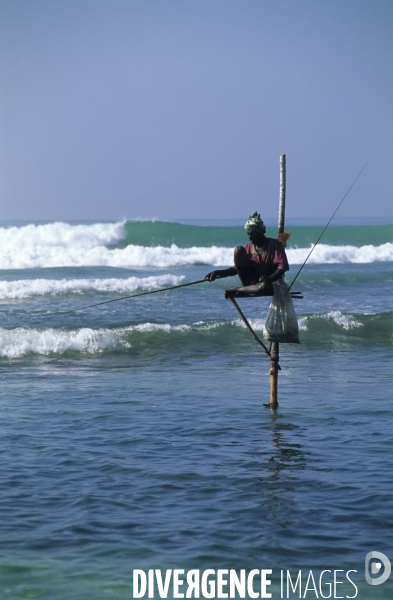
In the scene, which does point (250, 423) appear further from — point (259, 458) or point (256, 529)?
point (256, 529)

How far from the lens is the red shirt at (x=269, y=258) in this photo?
8383mm

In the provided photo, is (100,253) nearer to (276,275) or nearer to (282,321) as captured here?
(282,321)

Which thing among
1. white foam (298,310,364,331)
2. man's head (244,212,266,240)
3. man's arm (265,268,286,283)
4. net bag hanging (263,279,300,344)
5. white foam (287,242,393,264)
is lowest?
white foam (298,310,364,331)

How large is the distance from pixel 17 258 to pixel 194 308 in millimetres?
16464

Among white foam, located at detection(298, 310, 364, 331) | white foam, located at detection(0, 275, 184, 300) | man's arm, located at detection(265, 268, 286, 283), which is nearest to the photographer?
man's arm, located at detection(265, 268, 286, 283)

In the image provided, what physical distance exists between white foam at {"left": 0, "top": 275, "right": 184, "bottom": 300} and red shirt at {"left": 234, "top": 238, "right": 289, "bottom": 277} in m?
14.5

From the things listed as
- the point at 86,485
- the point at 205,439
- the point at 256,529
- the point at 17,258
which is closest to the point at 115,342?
the point at 205,439

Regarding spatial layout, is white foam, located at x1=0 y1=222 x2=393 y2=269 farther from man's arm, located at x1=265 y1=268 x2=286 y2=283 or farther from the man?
man's arm, located at x1=265 y1=268 x2=286 y2=283

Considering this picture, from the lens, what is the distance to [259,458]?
25.2 feet

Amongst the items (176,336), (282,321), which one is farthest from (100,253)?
(282,321)

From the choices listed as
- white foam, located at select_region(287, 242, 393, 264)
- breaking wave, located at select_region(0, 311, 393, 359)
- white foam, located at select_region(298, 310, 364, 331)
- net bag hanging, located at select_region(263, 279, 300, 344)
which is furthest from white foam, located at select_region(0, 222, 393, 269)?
net bag hanging, located at select_region(263, 279, 300, 344)

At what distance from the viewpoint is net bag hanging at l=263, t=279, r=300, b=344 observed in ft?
28.7

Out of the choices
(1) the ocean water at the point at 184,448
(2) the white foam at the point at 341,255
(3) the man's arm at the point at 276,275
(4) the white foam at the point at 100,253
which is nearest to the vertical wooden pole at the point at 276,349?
(1) the ocean water at the point at 184,448

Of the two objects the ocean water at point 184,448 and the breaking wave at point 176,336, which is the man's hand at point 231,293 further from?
the breaking wave at point 176,336
